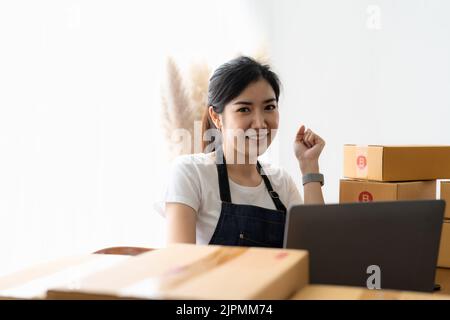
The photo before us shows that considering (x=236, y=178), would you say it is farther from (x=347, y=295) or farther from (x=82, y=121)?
(x=347, y=295)

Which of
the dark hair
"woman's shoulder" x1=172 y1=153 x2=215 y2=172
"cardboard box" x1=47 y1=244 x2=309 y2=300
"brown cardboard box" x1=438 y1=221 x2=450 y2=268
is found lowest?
"brown cardboard box" x1=438 y1=221 x2=450 y2=268

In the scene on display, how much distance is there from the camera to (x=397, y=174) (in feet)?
6.21

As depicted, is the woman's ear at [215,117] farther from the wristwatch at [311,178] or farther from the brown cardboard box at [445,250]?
the brown cardboard box at [445,250]

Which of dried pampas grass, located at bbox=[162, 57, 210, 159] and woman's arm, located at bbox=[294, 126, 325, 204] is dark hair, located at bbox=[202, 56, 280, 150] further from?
dried pampas grass, located at bbox=[162, 57, 210, 159]

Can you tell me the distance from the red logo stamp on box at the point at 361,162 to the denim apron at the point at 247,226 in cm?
30

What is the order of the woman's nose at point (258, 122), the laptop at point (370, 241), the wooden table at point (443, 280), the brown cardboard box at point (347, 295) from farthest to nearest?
the woman's nose at point (258, 122), the wooden table at point (443, 280), the laptop at point (370, 241), the brown cardboard box at point (347, 295)

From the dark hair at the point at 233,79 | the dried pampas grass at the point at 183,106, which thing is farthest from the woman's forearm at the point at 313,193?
the dried pampas grass at the point at 183,106

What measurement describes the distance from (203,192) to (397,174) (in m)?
0.61

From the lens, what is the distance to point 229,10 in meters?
3.39

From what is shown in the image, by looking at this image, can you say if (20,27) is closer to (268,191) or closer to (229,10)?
(268,191)

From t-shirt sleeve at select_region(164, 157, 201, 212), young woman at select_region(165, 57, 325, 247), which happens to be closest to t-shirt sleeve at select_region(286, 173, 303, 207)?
young woman at select_region(165, 57, 325, 247)

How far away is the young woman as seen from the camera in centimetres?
193

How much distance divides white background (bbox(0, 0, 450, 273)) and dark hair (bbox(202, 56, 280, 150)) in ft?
2.07

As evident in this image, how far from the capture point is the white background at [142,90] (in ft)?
7.16
